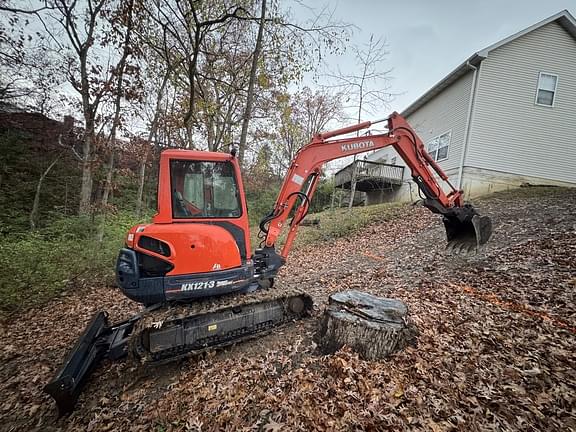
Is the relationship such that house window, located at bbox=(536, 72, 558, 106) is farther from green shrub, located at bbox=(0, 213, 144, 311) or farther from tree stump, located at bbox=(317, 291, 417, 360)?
green shrub, located at bbox=(0, 213, 144, 311)

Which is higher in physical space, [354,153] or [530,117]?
[530,117]

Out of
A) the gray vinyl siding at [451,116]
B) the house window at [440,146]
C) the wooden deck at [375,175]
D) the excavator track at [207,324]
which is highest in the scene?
the gray vinyl siding at [451,116]

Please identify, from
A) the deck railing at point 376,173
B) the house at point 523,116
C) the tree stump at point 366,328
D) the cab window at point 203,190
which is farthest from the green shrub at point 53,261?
the house at point 523,116

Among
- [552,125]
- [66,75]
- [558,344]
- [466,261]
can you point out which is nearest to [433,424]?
[558,344]

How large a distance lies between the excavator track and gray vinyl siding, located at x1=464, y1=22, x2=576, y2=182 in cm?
1257

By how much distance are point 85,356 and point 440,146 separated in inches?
651

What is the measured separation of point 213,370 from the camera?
3387 mm

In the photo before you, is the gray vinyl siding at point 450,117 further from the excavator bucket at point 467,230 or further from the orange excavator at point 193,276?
the orange excavator at point 193,276

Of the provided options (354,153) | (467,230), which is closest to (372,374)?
(354,153)

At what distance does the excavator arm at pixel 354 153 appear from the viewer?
4461 mm

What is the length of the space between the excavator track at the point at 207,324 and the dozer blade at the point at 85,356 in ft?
2.14

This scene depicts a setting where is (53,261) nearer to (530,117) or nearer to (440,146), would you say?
(440,146)

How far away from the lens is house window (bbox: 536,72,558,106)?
12.7 meters

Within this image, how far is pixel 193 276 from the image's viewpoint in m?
3.57
